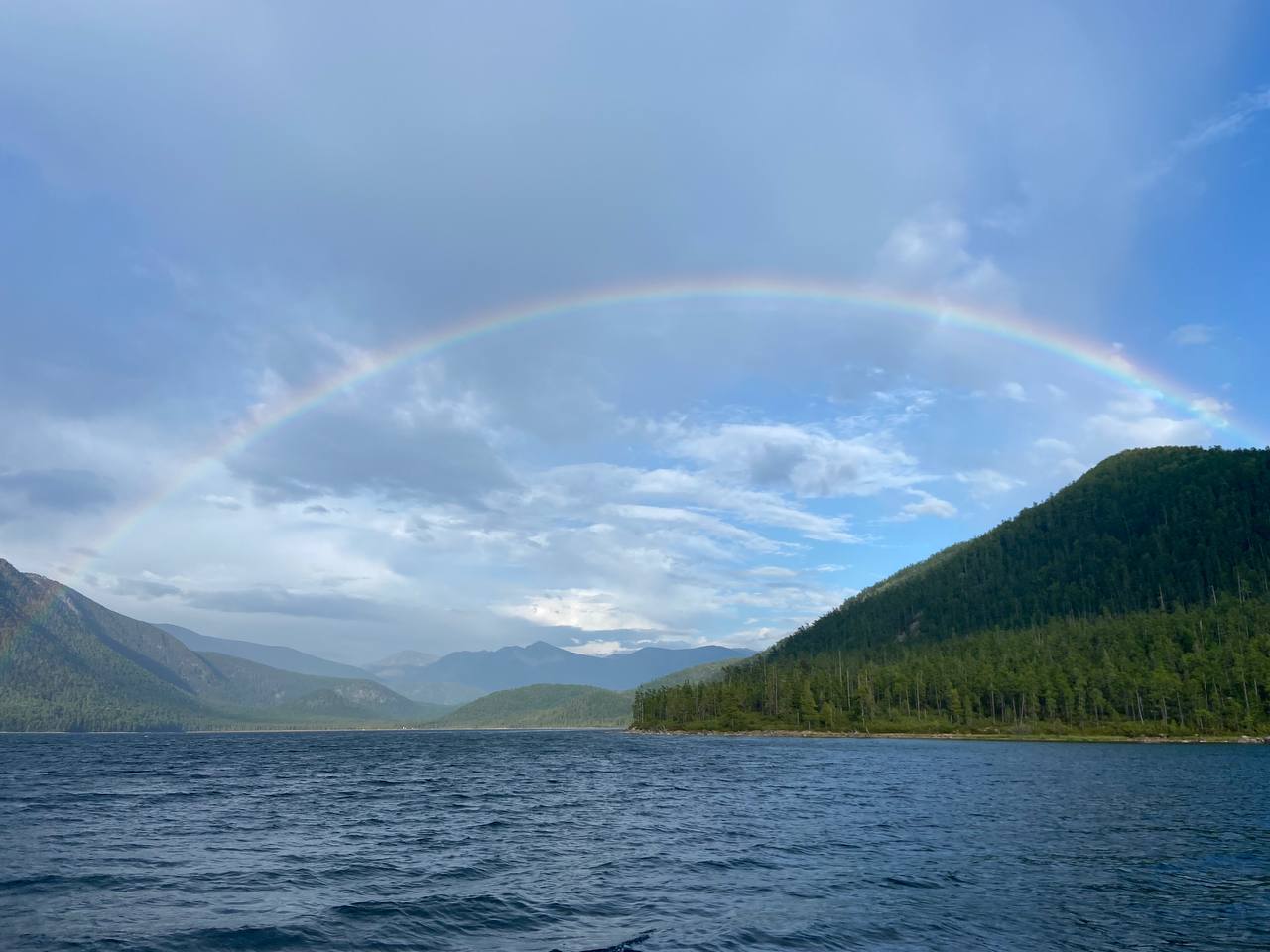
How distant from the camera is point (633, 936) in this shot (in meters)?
29.2

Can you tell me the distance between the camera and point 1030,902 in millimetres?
34719

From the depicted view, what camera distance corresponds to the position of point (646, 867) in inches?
1713

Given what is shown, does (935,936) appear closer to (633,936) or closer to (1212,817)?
(633,936)

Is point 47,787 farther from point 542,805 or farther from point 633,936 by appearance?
point 633,936

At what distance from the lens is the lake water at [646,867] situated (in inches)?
1183

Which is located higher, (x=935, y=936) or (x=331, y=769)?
(x=935, y=936)

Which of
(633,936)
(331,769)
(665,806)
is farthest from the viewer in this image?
(331,769)

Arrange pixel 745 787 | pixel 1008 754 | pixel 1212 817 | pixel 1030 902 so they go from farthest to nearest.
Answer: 1. pixel 1008 754
2. pixel 745 787
3. pixel 1212 817
4. pixel 1030 902

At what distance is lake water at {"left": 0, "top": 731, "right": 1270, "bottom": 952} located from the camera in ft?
98.6

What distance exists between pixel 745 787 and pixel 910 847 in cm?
4303

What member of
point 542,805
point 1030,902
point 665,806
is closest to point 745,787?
point 665,806

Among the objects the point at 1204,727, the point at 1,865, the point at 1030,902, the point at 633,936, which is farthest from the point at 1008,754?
the point at 1,865

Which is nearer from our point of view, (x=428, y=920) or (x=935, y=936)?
(x=935, y=936)

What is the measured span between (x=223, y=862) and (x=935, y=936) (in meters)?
38.1
